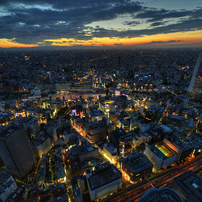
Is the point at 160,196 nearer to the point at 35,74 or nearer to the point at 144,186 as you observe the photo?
Answer: the point at 144,186

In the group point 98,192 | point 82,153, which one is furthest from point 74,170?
point 98,192

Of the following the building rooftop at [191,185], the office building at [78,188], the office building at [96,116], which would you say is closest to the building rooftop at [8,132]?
the office building at [78,188]

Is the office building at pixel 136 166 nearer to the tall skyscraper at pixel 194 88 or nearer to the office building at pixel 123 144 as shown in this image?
the office building at pixel 123 144

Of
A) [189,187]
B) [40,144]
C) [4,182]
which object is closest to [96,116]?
[40,144]

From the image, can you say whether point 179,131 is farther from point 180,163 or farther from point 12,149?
point 12,149

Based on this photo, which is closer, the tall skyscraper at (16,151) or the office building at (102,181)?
the office building at (102,181)

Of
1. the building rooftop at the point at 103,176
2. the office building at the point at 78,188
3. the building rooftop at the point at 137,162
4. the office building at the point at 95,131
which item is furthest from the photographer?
the office building at the point at 95,131
